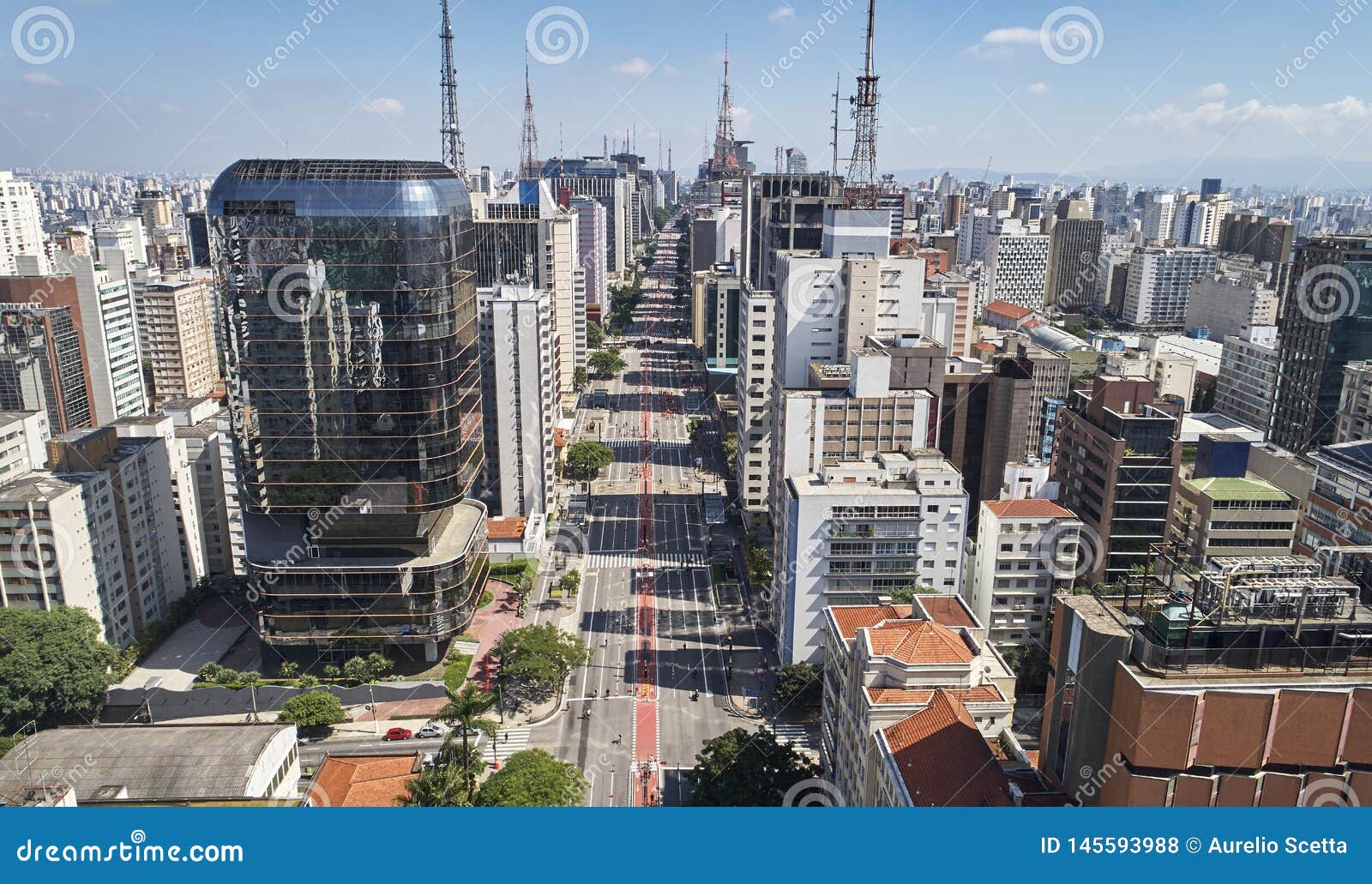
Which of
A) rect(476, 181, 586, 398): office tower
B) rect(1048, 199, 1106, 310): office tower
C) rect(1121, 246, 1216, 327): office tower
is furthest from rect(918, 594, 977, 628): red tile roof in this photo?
rect(1048, 199, 1106, 310): office tower

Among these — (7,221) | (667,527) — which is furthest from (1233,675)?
(7,221)

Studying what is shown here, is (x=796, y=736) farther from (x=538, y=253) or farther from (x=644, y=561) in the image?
(x=538, y=253)

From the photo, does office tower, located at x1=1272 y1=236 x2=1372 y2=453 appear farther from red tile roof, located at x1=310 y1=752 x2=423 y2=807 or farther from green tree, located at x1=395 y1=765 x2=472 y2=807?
red tile roof, located at x1=310 y1=752 x2=423 y2=807

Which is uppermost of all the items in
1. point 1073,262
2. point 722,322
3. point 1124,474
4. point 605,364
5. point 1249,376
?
point 1073,262

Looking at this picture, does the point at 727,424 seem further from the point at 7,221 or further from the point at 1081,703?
the point at 7,221

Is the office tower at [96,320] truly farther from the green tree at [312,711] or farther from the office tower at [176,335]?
the green tree at [312,711]

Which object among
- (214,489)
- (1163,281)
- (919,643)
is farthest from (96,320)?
(1163,281)

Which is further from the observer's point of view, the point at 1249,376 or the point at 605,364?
the point at 605,364
